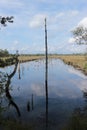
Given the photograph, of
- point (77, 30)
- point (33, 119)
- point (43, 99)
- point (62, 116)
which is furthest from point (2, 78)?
point (77, 30)

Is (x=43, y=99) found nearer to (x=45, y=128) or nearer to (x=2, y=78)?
(x=45, y=128)

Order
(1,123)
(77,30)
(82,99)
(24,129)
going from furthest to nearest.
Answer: (77,30) < (82,99) < (1,123) < (24,129)

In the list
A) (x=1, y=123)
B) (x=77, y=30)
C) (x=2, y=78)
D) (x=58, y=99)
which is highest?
(x=77, y=30)

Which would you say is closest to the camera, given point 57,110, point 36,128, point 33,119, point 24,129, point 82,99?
point 24,129

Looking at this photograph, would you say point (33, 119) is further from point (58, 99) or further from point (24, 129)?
point (58, 99)

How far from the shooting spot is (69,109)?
33.5 m

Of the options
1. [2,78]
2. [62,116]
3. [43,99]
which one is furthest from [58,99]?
[2,78]

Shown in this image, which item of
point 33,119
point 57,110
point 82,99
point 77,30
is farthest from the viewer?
point 77,30

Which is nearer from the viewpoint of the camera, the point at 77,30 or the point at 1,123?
the point at 1,123

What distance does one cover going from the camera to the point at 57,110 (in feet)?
109

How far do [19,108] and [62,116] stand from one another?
614cm

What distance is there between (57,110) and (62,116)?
3.18 m

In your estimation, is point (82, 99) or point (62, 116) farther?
point (82, 99)

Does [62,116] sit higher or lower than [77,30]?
lower
